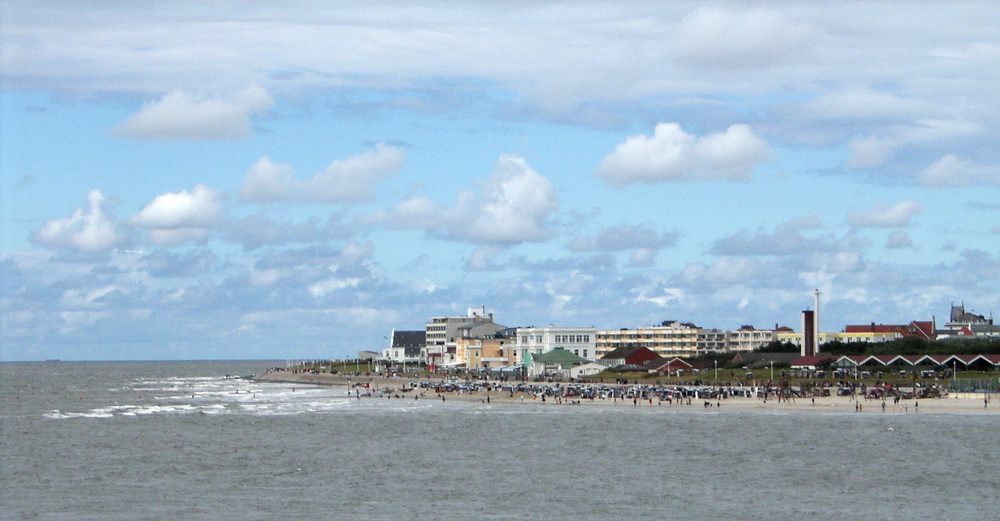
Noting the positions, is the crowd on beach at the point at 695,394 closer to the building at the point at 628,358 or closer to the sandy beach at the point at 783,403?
the sandy beach at the point at 783,403

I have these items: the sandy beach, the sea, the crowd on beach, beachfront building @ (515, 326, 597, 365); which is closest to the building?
beachfront building @ (515, 326, 597, 365)

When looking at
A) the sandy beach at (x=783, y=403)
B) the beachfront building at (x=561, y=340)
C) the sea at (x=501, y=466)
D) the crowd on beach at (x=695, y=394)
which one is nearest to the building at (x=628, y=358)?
the beachfront building at (x=561, y=340)

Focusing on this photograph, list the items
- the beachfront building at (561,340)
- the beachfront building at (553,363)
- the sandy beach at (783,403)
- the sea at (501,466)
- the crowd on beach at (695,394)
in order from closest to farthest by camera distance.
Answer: the sea at (501,466) → the sandy beach at (783,403) → the crowd on beach at (695,394) → the beachfront building at (553,363) → the beachfront building at (561,340)

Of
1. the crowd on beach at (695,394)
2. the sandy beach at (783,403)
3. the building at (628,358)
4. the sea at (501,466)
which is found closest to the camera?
the sea at (501,466)

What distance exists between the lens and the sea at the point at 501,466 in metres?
49.2

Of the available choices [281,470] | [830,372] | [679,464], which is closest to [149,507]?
[281,470]

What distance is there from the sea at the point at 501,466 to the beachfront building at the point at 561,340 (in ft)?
249

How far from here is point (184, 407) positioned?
117062mm

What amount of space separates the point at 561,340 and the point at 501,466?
120 metres

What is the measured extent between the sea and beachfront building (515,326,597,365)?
75787mm

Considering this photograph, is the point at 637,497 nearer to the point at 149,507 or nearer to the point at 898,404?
the point at 149,507

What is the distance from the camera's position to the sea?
161 feet

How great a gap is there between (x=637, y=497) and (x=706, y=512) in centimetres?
473

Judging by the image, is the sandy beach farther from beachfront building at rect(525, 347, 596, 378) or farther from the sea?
beachfront building at rect(525, 347, 596, 378)
